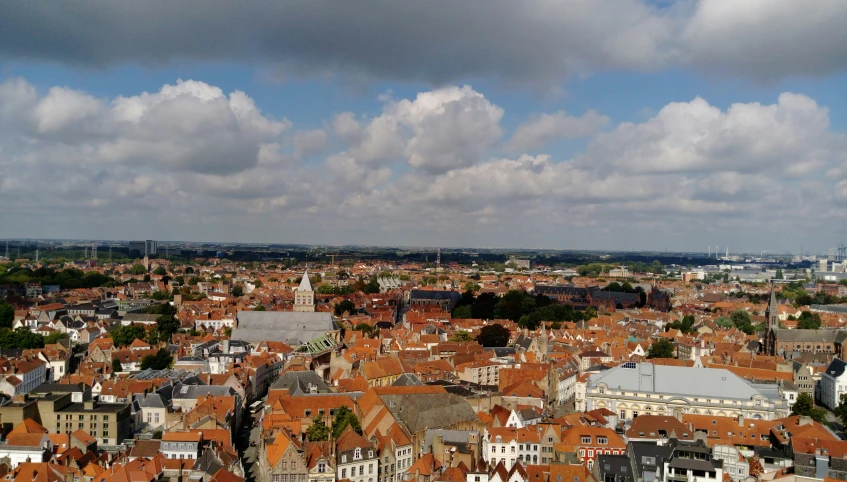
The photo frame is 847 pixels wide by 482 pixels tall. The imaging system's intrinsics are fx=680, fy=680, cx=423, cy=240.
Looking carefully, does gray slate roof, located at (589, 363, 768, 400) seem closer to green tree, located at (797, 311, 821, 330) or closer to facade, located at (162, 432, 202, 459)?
facade, located at (162, 432, 202, 459)

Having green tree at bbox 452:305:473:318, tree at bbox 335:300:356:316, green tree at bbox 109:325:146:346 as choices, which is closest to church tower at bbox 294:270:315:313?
tree at bbox 335:300:356:316

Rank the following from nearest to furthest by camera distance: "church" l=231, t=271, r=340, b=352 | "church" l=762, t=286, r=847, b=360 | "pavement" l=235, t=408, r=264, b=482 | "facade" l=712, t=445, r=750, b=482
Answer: "facade" l=712, t=445, r=750, b=482 → "pavement" l=235, t=408, r=264, b=482 → "church" l=231, t=271, r=340, b=352 → "church" l=762, t=286, r=847, b=360

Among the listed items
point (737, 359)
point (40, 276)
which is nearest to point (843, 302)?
point (737, 359)

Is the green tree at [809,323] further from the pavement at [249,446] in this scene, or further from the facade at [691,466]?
the pavement at [249,446]

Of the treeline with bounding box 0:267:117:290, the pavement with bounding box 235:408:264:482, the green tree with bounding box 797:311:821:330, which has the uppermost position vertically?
the treeline with bounding box 0:267:117:290

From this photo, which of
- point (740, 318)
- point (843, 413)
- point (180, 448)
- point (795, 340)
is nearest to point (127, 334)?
point (180, 448)

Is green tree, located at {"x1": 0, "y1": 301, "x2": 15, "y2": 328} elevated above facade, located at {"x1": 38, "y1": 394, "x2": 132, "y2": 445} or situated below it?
above

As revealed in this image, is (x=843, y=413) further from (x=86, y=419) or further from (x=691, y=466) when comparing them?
(x=86, y=419)

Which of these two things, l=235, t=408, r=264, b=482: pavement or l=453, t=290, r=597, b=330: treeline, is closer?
l=235, t=408, r=264, b=482: pavement
